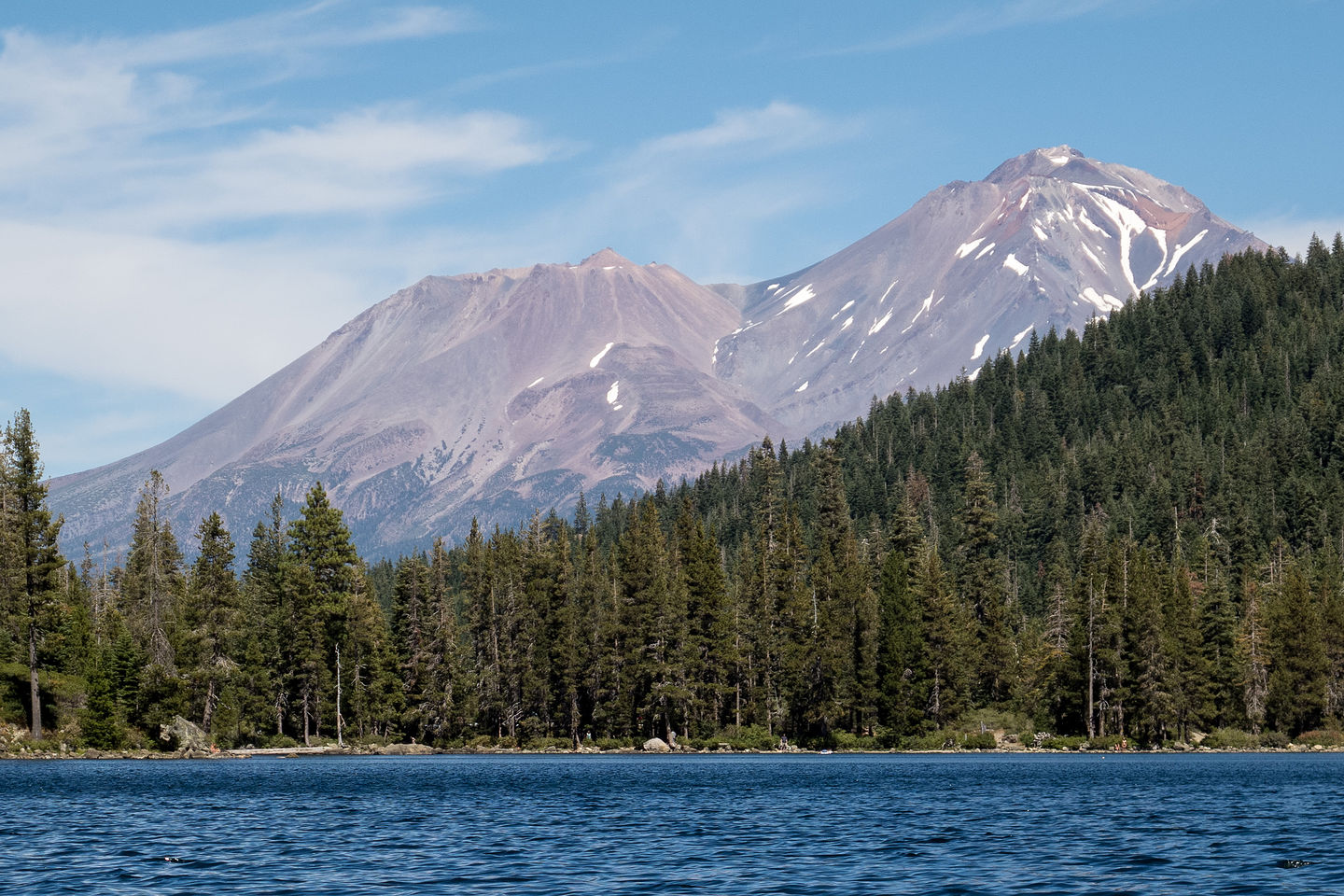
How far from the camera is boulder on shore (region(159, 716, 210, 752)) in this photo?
110 metres

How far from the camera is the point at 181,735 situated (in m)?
111

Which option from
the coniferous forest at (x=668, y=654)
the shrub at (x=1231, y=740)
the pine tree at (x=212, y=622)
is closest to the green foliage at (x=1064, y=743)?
the coniferous forest at (x=668, y=654)

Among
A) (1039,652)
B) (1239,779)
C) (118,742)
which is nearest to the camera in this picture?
(1239,779)

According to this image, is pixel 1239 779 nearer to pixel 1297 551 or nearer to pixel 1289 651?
pixel 1289 651

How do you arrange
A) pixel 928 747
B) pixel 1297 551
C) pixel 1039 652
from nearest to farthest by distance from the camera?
1. pixel 928 747
2. pixel 1039 652
3. pixel 1297 551

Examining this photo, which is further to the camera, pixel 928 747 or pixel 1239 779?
pixel 928 747

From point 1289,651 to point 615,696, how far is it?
195ft

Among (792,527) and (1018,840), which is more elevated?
(792,527)

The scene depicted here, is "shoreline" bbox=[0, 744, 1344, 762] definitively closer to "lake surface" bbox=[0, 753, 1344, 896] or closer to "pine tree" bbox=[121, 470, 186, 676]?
"pine tree" bbox=[121, 470, 186, 676]

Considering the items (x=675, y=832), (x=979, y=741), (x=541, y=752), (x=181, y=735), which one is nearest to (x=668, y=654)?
(x=541, y=752)

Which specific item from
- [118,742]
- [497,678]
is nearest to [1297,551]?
[497,678]

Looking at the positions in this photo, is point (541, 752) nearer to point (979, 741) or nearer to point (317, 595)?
point (317, 595)

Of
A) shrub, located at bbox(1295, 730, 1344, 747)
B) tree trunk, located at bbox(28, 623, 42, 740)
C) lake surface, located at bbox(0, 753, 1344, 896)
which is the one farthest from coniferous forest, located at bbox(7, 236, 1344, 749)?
lake surface, located at bbox(0, 753, 1344, 896)

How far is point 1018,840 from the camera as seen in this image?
47.4 metres
